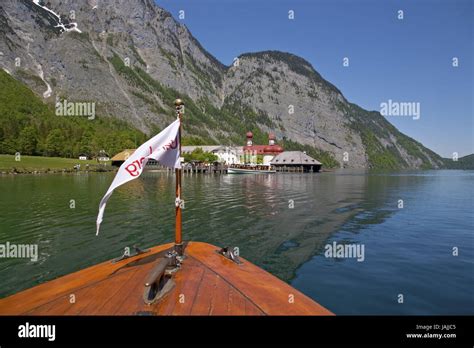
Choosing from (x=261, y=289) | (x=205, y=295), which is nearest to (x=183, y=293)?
(x=205, y=295)

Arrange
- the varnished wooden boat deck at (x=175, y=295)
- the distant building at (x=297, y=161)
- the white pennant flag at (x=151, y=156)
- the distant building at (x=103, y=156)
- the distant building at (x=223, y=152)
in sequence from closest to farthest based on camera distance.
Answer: the varnished wooden boat deck at (x=175, y=295) → the white pennant flag at (x=151, y=156) → the distant building at (x=103, y=156) → the distant building at (x=297, y=161) → the distant building at (x=223, y=152)

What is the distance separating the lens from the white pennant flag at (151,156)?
654 centimetres

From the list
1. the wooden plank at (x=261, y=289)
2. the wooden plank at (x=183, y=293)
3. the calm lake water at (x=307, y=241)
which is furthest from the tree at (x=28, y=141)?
the wooden plank at (x=183, y=293)

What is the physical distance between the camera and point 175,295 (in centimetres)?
586

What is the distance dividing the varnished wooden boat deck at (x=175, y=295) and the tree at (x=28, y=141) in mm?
147071

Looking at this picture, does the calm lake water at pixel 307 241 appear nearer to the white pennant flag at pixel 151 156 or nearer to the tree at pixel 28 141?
the white pennant flag at pixel 151 156

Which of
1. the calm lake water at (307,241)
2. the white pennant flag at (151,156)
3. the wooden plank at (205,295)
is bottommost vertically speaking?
the calm lake water at (307,241)

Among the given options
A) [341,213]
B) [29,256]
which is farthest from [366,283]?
[341,213]

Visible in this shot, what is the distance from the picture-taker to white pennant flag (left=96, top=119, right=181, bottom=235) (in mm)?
6539

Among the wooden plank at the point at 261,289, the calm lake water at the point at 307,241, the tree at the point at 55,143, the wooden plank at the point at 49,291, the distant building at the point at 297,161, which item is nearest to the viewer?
the wooden plank at the point at 49,291

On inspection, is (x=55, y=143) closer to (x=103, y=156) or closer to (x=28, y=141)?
(x=28, y=141)

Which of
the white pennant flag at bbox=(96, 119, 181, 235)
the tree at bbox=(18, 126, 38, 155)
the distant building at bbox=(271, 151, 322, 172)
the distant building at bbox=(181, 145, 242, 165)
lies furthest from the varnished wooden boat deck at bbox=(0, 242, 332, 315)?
the distant building at bbox=(181, 145, 242, 165)
